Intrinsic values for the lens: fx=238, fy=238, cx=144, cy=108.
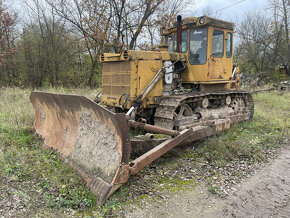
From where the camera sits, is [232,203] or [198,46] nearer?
[232,203]

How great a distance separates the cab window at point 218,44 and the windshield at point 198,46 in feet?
0.94

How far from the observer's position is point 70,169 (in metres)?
3.68

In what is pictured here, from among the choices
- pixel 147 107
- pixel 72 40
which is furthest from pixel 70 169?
pixel 72 40

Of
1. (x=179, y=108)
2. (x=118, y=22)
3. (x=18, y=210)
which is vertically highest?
(x=118, y=22)

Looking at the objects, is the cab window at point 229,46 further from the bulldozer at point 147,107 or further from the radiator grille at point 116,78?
the radiator grille at point 116,78

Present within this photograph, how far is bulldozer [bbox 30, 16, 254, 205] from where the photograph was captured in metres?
3.33

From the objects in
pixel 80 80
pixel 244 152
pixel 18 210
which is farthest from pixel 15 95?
pixel 244 152

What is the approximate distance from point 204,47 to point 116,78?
236cm

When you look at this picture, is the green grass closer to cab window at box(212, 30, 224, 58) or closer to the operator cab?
the operator cab

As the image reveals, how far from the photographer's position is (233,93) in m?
6.91

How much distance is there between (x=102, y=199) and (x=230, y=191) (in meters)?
1.94

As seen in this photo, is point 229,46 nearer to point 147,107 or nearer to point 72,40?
point 147,107

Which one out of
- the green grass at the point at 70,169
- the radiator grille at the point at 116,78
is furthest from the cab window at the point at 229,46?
the radiator grille at the point at 116,78

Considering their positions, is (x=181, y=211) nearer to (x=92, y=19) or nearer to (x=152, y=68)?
(x=152, y=68)
